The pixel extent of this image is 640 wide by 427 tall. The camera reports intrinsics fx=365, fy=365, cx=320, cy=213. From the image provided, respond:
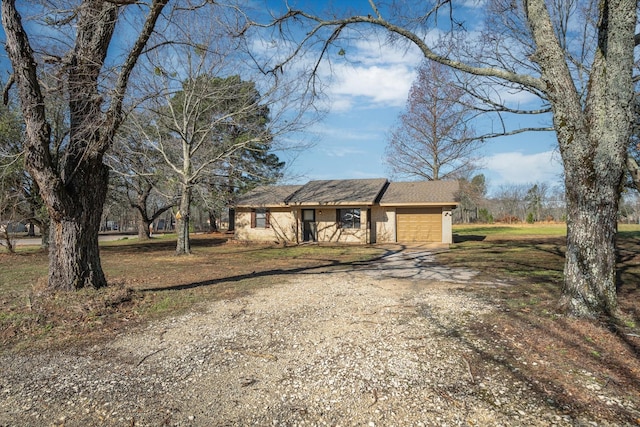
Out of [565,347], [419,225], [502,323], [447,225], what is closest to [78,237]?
[502,323]

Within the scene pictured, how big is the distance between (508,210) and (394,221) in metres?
47.3

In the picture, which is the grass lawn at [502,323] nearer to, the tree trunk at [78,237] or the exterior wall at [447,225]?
the tree trunk at [78,237]

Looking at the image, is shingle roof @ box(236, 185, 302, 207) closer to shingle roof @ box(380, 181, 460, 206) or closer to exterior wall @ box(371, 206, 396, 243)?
exterior wall @ box(371, 206, 396, 243)

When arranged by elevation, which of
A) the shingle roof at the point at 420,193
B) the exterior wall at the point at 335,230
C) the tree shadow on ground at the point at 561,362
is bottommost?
the tree shadow on ground at the point at 561,362

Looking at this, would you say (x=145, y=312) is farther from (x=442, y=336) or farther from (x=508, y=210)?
(x=508, y=210)

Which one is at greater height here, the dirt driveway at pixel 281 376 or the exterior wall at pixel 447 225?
the exterior wall at pixel 447 225

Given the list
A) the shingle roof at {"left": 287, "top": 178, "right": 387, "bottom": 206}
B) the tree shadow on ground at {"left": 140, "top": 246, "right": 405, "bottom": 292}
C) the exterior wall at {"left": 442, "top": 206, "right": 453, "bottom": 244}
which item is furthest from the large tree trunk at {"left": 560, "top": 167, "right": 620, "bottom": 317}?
the exterior wall at {"left": 442, "top": 206, "right": 453, "bottom": 244}

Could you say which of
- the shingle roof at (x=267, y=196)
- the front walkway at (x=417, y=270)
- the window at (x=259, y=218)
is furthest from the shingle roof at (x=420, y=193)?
the window at (x=259, y=218)

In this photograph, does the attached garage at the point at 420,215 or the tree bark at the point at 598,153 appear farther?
the attached garage at the point at 420,215

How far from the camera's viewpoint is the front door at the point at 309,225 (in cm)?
1983

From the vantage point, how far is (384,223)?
19.1 meters

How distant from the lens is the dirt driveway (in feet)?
8.60

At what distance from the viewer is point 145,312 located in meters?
5.41

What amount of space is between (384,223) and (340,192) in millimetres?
2929
